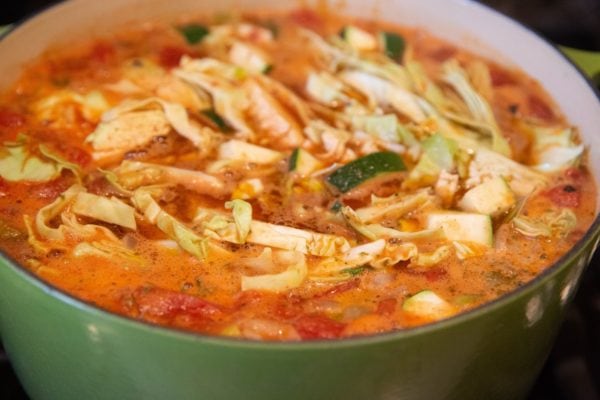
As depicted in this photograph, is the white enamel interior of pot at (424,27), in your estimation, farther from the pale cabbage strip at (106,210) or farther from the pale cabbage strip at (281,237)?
the pale cabbage strip at (281,237)

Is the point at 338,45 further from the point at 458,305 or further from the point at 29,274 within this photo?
the point at 29,274

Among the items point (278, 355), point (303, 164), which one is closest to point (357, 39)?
point (303, 164)

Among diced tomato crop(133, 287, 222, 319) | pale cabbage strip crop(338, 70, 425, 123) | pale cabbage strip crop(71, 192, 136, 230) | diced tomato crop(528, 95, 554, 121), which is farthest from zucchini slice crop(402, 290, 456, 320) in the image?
diced tomato crop(528, 95, 554, 121)

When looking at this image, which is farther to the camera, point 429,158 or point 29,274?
point 429,158

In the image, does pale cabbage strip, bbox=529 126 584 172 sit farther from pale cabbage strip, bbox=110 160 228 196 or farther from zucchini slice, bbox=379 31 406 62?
pale cabbage strip, bbox=110 160 228 196

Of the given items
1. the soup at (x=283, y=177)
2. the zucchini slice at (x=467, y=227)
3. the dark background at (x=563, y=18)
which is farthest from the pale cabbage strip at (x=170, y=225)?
the dark background at (x=563, y=18)

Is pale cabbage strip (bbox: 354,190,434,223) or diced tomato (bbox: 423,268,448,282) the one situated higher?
pale cabbage strip (bbox: 354,190,434,223)

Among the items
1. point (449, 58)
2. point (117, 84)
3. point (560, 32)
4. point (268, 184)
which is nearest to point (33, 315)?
point (268, 184)
